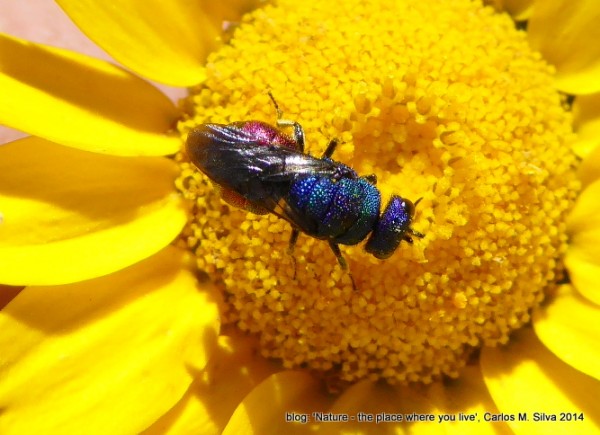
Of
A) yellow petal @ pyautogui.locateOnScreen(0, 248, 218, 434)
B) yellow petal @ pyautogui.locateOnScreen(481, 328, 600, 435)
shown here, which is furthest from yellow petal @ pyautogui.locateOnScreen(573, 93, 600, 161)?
yellow petal @ pyautogui.locateOnScreen(0, 248, 218, 434)

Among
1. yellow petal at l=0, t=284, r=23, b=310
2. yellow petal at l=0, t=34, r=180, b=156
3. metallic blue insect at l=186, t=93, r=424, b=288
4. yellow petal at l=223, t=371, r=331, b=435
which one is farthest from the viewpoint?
yellow petal at l=0, t=284, r=23, b=310

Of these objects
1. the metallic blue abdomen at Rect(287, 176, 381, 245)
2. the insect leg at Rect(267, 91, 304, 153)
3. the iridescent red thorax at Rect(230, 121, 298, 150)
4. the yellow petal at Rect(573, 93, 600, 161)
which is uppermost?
the yellow petal at Rect(573, 93, 600, 161)

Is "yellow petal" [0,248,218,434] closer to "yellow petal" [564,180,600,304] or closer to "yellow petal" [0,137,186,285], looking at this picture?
"yellow petal" [0,137,186,285]

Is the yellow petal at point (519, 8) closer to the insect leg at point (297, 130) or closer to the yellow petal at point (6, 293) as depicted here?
the insect leg at point (297, 130)

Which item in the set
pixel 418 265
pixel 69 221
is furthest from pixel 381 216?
pixel 69 221

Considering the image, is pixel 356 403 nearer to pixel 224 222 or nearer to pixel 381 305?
pixel 381 305

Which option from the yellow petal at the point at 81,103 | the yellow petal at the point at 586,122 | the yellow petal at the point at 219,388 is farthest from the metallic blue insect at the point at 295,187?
the yellow petal at the point at 586,122

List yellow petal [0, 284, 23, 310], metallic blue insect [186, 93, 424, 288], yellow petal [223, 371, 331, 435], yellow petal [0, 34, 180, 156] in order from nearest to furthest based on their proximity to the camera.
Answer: metallic blue insect [186, 93, 424, 288], yellow petal [0, 34, 180, 156], yellow petal [223, 371, 331, 435], yellow petal [0, 284, 23, 310]
